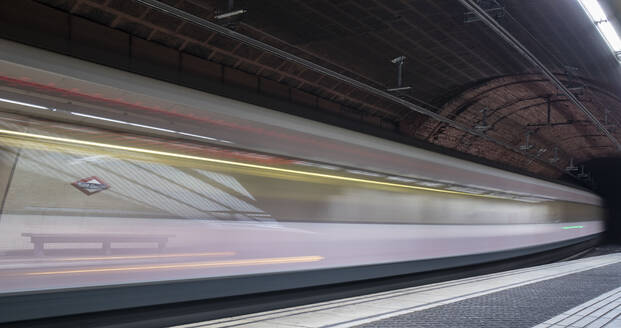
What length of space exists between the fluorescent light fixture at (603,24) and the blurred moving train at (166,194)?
11.9 feet

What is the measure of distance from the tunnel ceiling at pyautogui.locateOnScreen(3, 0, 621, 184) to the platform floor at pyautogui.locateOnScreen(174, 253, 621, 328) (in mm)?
4317

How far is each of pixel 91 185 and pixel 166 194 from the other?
2.18 feet

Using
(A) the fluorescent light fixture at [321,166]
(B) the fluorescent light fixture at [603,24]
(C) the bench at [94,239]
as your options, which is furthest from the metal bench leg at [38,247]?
(B) the fluorescent light fixture at [603,24]

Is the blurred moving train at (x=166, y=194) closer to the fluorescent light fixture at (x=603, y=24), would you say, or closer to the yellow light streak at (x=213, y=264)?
the yellow light streak at (x=213, y=264)

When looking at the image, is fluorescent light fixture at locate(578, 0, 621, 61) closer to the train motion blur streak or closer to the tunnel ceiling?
the tunnel ceiling

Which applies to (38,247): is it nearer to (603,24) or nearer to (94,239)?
(94,239)

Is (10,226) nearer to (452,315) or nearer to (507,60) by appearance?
(452,315)

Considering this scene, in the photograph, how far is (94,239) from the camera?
389cm

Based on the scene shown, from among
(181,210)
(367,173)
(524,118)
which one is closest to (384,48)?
(367,173)

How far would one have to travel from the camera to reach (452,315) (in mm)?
5199

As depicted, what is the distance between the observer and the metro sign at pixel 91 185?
12.7ft

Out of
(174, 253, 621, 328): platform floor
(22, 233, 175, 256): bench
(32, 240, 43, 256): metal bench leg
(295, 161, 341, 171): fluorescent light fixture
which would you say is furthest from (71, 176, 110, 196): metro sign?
(295, 161, 341, 171): fluorescent light fixture

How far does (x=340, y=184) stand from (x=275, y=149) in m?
1.25

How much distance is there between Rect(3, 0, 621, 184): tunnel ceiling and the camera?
8.70 metres
